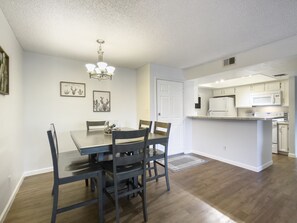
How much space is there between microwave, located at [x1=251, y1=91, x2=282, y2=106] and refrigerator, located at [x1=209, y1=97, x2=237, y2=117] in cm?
73

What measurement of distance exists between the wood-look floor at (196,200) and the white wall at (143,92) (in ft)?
5.22

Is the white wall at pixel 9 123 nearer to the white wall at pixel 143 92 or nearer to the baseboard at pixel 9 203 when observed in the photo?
the baseboard at pixel 9 203

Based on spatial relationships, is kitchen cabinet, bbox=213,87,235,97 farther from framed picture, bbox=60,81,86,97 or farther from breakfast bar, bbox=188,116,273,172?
framed picture, bbox=60,81,86,97

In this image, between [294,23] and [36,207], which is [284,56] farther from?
[36,207]

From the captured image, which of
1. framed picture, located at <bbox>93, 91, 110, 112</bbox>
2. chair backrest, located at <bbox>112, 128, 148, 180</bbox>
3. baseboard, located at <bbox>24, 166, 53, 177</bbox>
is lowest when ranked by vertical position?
baseboard, located at <bbox>24, 166, 53, 177</bbox>

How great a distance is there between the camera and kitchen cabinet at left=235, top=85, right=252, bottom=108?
17.4 ft

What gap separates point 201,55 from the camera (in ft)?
10.0

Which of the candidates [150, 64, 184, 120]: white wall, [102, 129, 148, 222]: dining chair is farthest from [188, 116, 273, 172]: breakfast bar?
[102, 129, 148, 222]: dining chair

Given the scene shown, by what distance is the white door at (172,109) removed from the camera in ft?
12.1

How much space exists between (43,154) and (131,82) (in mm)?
2500

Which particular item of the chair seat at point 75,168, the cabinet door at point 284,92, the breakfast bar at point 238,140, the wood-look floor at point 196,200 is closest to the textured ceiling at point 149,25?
the breakfast bar at point 238,140

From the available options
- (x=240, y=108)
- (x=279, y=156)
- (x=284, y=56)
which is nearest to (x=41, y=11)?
(x=284, y=56)

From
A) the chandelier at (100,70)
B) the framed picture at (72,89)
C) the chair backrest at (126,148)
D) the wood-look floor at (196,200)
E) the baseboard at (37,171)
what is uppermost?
the chandelier at (100,70)

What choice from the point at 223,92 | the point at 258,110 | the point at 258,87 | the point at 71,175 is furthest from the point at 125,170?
the point at 223,92
